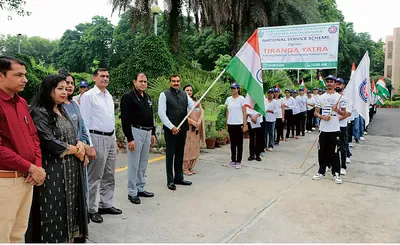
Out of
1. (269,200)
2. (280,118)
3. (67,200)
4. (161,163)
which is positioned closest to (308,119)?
(280,118)

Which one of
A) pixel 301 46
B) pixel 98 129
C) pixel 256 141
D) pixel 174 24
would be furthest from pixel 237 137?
pixel 174 24

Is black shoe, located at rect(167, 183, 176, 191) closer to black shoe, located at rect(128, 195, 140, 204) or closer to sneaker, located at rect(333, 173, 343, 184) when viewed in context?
black shoe, located at rect(128, 195, 140, 204)

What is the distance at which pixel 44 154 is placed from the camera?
2830 millimetres

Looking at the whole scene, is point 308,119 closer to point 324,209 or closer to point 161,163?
point 161,163

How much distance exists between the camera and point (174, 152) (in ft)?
17.0

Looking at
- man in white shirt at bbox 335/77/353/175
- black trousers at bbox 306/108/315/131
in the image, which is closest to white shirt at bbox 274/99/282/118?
man in white shirt at bbox 335/77/353/175

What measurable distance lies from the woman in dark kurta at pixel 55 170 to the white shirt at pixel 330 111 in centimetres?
420

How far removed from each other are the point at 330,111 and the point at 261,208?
2.32 metres

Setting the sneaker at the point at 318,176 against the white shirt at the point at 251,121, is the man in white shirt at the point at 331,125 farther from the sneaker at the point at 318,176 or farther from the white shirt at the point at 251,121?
the white shirt at the point at 251,121

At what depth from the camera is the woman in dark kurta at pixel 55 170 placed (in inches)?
110

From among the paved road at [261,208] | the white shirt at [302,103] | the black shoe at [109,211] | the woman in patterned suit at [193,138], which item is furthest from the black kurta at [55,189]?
the white shirt at [302,103]

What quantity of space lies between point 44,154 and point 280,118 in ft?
25.6

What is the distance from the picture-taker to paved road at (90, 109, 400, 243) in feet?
11.5

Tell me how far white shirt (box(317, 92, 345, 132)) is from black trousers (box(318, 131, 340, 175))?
0.09 metres
